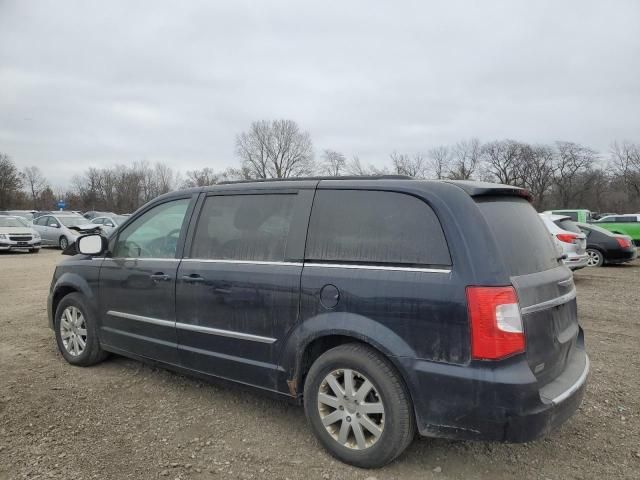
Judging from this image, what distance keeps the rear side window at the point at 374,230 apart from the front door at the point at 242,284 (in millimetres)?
148

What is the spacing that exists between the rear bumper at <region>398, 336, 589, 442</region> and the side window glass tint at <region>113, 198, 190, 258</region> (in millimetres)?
2307

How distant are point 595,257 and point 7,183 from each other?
213ft

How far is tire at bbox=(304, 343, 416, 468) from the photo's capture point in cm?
266

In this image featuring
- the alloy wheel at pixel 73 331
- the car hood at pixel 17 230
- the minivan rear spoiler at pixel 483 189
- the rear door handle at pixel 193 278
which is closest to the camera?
the minivan rear spoiler at pixel 483 189

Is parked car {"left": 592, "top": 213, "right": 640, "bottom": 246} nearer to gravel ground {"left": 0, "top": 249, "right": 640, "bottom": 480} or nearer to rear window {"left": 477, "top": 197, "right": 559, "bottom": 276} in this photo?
gravel ground {"left": 0, "top": 249, "right": 640, "bottom": 480}

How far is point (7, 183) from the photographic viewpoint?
189 ft

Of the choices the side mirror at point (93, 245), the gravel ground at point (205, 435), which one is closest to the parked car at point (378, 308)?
the gravel ground at point (205, 435)

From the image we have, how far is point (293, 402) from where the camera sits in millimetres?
3164

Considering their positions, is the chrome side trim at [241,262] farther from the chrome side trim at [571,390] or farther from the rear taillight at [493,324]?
the chrome side trim at [571,390]

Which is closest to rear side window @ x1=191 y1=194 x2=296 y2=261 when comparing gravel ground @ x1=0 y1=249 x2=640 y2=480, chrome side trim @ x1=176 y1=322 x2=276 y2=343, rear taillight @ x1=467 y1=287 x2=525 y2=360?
chrome side trim @ x1=176 y1=322 x2=276 y2=343

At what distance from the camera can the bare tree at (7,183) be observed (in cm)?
5722

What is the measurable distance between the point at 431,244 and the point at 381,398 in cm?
94

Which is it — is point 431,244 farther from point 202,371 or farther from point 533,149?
point 533,149

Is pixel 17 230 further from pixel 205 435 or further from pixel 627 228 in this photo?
pixel 627 228
